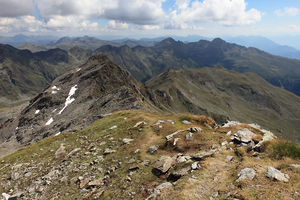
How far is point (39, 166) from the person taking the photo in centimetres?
2603

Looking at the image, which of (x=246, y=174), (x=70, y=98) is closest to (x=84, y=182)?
(x=246, y=174)

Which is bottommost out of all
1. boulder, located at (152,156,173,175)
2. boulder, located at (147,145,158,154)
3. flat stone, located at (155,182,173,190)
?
boulder, located at (147,145,158,154)

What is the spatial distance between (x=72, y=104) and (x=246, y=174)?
112m

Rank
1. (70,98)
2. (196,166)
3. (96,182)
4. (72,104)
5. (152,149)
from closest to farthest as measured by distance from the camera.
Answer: (196,166)
(96,182)
(152,149)
(72,104)
(70,98)

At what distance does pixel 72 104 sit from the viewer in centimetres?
10988

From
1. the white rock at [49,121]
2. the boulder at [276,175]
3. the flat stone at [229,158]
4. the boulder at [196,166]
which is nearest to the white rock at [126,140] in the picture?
the boulder at [196,166]

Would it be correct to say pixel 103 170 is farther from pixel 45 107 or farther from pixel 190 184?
pixel 45 107

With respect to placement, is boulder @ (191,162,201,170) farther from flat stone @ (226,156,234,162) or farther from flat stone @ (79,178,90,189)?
flat stone @ (79,178,90,189)

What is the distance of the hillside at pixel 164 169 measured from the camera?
12.7 m

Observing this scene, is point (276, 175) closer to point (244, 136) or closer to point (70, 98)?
point (244, 136)

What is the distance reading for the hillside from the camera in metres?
12.7

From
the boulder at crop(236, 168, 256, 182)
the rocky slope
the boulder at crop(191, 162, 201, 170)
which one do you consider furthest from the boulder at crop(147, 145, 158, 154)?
the rocky slope

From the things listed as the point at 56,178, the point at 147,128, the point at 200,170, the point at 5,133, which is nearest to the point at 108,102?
the point at 147,128

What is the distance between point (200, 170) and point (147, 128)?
50.2 ft
